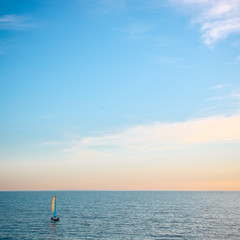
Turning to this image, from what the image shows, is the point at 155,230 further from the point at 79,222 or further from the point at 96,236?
the point at 79,222

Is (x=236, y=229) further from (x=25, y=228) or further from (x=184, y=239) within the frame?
(x=25, y=228)

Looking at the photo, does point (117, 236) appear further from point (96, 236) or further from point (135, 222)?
point (135, 222)

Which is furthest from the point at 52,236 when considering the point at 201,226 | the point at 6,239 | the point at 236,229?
the point at 236,229

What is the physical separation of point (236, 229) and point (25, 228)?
2222 inches

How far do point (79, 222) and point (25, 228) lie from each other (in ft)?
53.3

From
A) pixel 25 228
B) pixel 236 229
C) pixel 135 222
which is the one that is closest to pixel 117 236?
pixel 135 222

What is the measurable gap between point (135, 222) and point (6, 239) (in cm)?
3801

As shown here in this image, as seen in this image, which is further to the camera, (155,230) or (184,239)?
(155,230)

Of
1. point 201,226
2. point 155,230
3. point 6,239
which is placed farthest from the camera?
point 201,226

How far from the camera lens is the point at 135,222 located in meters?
83.8

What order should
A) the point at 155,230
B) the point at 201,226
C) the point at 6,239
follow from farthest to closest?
1. the point at 201,226
2. the point at 155,230
3. the point at 6,239

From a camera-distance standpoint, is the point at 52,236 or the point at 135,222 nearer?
the point at 52,236

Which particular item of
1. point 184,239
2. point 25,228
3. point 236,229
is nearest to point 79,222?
point 25,228

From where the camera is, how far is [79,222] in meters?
83.1
